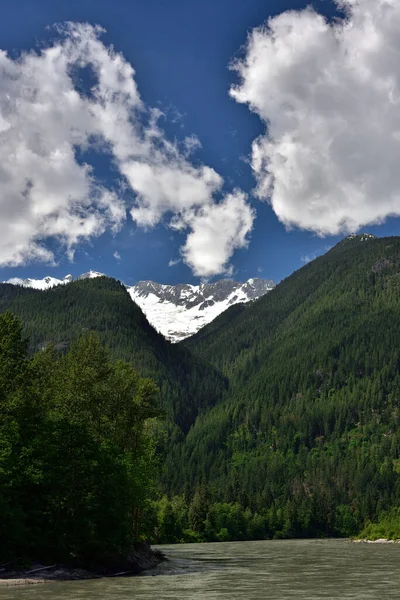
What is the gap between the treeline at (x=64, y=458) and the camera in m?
60.4

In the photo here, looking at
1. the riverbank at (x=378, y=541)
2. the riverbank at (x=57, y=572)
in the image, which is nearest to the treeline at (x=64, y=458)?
the riverbank at (x=57, y=572)

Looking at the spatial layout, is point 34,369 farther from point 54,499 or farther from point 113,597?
point 113,597

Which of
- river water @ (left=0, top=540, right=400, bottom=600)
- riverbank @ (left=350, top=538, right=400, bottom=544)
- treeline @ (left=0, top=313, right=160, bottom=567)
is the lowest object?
riverbank @ (left=350, top=538, right=400, bottom=544)

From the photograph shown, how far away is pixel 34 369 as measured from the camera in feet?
222

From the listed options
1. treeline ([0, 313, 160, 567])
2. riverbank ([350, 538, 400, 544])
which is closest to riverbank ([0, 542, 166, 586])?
treeline ([0, 313, 160, 567])

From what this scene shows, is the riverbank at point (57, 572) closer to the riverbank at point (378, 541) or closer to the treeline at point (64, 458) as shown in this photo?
the treeline at point (64, 458)

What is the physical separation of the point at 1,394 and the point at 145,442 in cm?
2707

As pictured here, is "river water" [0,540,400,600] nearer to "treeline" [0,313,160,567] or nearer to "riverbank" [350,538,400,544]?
"treeline" [0,313,160,567]

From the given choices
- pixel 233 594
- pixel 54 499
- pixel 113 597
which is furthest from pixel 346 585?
pixel 54 499

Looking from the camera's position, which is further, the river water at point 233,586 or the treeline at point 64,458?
the treeline at point 64,458

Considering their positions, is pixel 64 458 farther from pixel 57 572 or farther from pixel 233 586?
pixel 233 586

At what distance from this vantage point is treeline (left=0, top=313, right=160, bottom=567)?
60.4 metres

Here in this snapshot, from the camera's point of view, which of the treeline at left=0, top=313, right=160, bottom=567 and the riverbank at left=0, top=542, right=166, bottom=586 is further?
the treeline at left=0, top=313, right=160, bottom=567

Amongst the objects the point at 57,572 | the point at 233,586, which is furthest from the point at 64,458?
the point at 233,586
